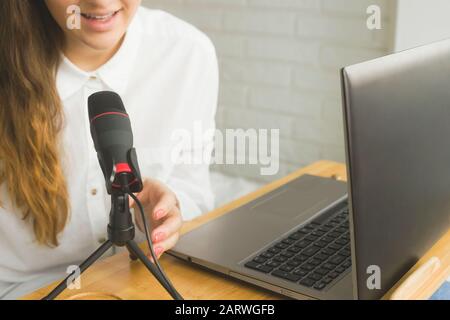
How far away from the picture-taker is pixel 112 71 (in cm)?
110

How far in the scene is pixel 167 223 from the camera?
2.63ft

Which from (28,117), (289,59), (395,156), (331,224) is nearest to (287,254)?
(331,224)

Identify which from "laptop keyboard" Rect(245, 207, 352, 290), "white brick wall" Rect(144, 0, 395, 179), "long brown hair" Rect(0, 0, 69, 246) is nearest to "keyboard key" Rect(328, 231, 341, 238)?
"laptop keyboard" Rect(245, 207, 352, 290)

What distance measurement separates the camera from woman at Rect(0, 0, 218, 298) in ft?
3.17

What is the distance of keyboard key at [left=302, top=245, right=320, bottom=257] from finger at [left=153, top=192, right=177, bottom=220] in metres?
0.21

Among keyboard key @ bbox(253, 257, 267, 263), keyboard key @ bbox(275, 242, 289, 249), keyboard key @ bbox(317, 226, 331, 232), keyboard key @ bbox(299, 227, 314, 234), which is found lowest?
keyboard key @ bbox(299, 227, 314, 234)

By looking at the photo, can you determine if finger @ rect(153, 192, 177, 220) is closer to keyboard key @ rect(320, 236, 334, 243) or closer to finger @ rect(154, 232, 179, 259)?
finger @ rect(154, 232, 179, 259)

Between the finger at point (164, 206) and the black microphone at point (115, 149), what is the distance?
230 mm

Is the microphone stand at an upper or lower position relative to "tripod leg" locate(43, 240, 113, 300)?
upper

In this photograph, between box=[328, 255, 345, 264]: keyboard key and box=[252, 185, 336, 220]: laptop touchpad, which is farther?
box=[252, 185, 336, 220]: laptop touchpad

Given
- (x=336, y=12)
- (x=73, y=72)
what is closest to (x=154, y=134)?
(x=73, y=72)

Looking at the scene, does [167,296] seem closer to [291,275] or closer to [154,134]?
[291,275]

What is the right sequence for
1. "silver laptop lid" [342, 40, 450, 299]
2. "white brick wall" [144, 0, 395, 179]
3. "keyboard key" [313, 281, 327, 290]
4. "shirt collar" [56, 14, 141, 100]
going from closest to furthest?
"silver laptop lid" [342, 40, 450, 299]
"keyboard key" [313, 281, 327, 290]
"shirt collar" [56, 14, 141, 100]
"white brick wall" [144, 0, 395, 179]
